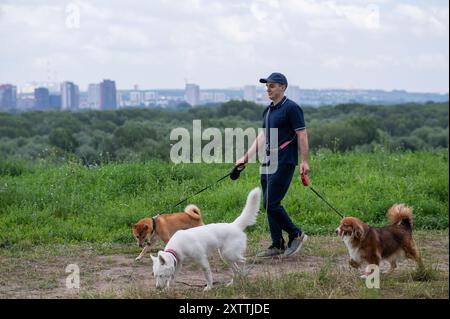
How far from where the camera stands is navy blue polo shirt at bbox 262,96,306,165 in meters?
7.67

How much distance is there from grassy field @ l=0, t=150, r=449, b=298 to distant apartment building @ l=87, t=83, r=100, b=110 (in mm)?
28426

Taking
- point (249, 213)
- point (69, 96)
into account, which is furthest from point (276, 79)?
point (69, 96)

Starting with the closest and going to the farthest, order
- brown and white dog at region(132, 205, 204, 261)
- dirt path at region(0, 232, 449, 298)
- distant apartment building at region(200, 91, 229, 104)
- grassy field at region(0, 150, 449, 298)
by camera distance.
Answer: grassy field at region(0, 150, 449, 298) < dirt path at region(0, 232, 449, 298) < brown and white dog at region(132, 205, 204, 261) < distant apartment building at region(200, 91, 229, 104)

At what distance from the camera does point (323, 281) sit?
21.2 ft

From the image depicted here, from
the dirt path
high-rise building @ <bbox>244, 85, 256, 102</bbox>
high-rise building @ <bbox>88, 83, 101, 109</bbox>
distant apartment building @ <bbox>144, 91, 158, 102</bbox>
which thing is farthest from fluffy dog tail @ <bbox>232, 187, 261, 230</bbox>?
high-rise building @ <bbox>88, 83, 101, 109</bbox>

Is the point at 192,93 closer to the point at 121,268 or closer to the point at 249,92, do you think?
the point at 249,92

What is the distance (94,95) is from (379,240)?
121 ft

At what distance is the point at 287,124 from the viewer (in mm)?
7781

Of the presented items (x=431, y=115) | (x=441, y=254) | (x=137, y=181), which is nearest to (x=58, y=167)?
(x=137, y=181)

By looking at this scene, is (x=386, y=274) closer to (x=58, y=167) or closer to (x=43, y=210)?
(x=43, y=210)

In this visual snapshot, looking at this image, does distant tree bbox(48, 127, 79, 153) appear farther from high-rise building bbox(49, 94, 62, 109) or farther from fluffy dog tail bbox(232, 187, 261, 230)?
fluffy dog tail bbox(232, 187, 261, 230)

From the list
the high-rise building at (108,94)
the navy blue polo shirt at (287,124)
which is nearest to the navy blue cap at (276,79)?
the navy blue polo shirt at (287,124)

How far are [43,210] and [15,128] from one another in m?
28.4

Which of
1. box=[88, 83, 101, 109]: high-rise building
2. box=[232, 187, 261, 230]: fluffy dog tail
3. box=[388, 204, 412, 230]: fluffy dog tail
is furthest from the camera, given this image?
box=[88, 83, 101, 109]: high-rise building
